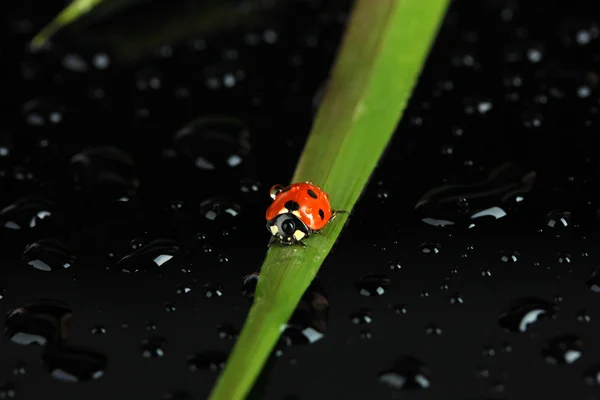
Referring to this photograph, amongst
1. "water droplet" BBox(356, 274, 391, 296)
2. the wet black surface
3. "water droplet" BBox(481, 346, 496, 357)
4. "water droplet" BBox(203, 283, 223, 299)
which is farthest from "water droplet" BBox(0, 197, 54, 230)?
"water droplet" BBox(481, 346, 496, 357)

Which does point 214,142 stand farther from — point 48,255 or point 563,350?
point 563,350

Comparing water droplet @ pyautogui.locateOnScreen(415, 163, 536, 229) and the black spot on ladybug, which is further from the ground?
water droplet @ pyautogui.locateOnScreen(415, 163, 536, 229)

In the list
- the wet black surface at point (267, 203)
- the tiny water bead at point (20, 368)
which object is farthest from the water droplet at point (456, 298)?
the tiny water bead at point (20, 368)

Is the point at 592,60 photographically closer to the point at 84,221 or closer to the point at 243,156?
the point at 243,156

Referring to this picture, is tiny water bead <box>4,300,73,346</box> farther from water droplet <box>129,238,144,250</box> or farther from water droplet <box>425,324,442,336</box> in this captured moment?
water droplet <box>425,324,442,336</box>

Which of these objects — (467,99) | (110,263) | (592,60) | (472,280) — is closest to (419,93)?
(467,99)

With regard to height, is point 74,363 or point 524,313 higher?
point 524,313

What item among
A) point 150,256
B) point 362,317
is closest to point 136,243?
point 150,256
